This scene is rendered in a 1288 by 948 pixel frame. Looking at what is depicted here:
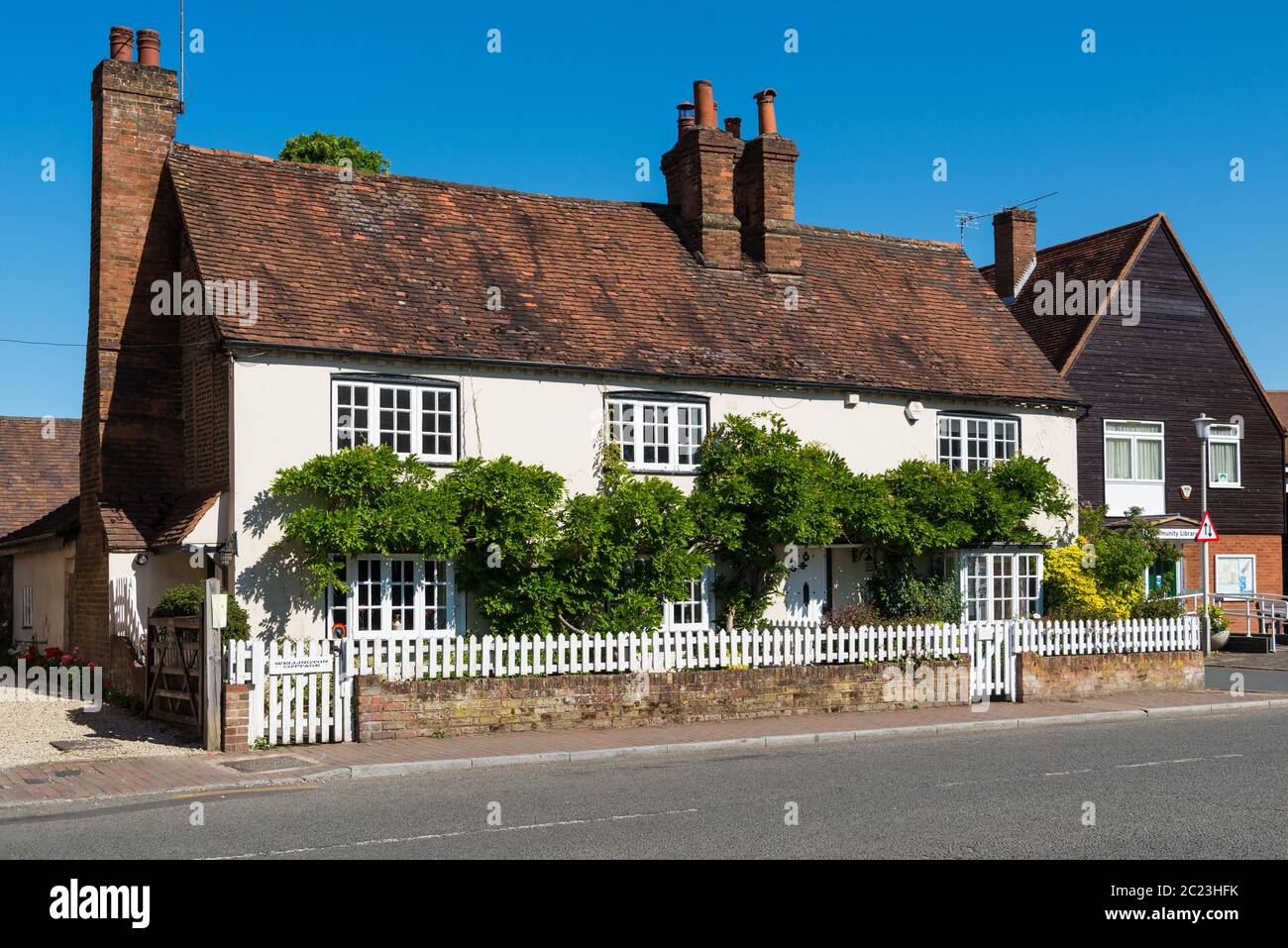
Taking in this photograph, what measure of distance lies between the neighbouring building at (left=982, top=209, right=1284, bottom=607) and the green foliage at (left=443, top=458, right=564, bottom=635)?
1788cm

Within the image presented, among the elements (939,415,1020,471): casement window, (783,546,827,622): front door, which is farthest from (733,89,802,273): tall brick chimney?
(783,546,827,622): front door


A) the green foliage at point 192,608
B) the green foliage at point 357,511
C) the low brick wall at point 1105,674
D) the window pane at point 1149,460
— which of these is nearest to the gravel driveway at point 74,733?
the green foliage at point 192,608

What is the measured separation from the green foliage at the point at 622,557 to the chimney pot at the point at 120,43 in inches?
399

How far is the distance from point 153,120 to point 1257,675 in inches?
875

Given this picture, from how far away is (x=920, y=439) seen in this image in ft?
80.4

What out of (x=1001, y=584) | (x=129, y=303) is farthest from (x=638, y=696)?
(x=129, y=303)

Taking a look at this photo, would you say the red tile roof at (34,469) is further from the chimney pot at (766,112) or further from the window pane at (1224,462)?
the window pane at (1224,462)

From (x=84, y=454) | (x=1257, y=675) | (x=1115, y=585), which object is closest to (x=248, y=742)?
(x=84, y=454)

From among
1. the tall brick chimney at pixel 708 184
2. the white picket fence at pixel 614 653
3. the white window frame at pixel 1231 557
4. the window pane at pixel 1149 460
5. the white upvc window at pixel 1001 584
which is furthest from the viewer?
the white window frame at pixel 1231 557

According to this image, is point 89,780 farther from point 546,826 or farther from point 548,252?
point 548,252

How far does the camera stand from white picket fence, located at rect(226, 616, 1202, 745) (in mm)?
16109

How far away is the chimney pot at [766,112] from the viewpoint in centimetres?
2567

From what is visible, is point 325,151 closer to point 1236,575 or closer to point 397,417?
point 397,417

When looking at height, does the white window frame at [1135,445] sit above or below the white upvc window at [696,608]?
above
